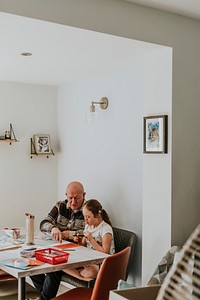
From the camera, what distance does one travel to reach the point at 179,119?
10.8ft

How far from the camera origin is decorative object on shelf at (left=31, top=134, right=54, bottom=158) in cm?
499

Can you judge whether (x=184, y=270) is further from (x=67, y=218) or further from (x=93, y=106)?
(x=93, y=106)

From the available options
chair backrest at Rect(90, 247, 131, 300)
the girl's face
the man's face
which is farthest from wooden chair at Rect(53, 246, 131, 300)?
the man's face

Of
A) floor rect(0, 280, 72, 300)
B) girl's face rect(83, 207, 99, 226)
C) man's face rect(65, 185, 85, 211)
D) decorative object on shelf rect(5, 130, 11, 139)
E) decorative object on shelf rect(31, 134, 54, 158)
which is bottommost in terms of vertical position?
floor rect(0, 280, 72, 300)

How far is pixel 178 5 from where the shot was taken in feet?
9.89

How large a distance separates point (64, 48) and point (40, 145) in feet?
6.20

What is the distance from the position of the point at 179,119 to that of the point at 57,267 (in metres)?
1.42

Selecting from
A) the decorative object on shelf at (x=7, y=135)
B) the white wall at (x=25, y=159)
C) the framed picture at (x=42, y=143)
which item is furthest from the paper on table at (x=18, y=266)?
the framed picture at (x=42, y=143)

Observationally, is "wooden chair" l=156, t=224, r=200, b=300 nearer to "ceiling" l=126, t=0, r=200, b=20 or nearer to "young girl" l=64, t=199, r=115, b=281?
"ceiling" l=126, t=0, r=200, b=20

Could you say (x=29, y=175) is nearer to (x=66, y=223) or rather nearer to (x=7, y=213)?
(x=7, y=213)

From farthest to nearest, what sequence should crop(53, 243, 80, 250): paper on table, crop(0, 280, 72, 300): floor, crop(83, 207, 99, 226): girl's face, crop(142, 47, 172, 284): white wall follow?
crop(83, 207, 99, 226): girl's face < crop(53, 243, 80, 250): paper on table < crop(142, 47, 172, 284): white wall < crop(0, 280, 72, 300): floor

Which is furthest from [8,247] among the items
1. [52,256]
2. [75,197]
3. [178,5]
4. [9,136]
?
[178,5]

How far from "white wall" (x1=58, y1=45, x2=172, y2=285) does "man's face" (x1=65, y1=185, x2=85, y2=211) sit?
369 mm

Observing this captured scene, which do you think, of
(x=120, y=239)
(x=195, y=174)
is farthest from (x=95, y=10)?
(x=120, y=239)
